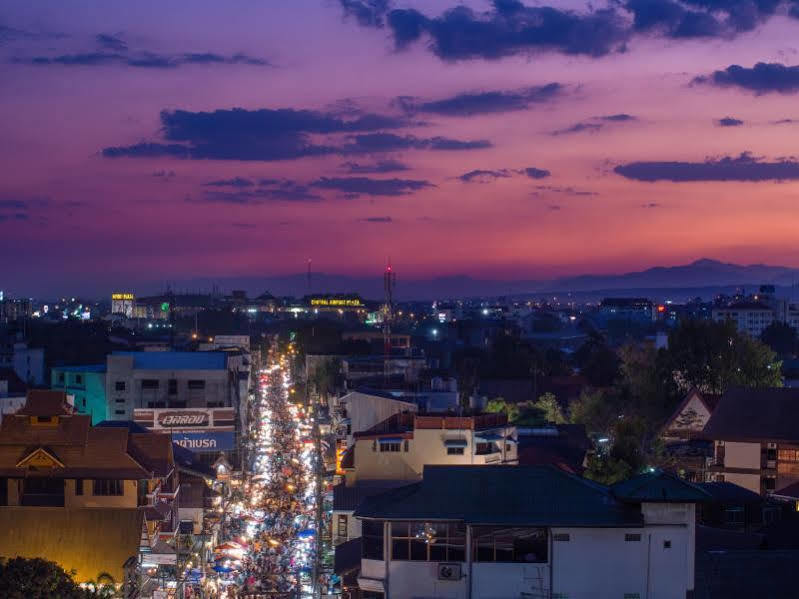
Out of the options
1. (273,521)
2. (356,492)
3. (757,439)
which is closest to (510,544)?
(356,492)

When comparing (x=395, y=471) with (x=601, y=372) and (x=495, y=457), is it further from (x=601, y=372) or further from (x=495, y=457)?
(x=601, y=372)

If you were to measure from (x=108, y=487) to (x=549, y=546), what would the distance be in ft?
43.8

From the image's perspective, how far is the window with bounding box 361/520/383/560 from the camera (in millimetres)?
16812

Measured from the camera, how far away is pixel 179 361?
47719mm

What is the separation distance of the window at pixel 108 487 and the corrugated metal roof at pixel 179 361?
20.3 m

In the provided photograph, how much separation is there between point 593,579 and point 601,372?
151ft

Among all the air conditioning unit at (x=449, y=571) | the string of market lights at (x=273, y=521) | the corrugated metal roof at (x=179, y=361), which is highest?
the corrugated metal roof at (x=179, y=361)

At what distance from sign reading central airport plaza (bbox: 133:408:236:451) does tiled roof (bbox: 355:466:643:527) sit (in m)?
26.8

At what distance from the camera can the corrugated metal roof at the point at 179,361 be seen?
1850 inches

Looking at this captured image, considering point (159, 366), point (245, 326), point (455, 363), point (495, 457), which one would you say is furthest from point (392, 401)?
point (245, 326)

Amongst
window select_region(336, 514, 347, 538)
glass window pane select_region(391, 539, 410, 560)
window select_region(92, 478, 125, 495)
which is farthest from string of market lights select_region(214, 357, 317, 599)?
glass window pane select_region(391, 539, 410, 560)

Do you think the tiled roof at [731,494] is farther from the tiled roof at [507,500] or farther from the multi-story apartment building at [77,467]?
the multi-story apartment building at [77,467]

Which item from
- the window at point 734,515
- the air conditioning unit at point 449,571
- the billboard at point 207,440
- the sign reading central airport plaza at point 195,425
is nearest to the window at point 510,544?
the air conditioning unit at point 449,571

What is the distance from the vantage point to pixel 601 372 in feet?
203
